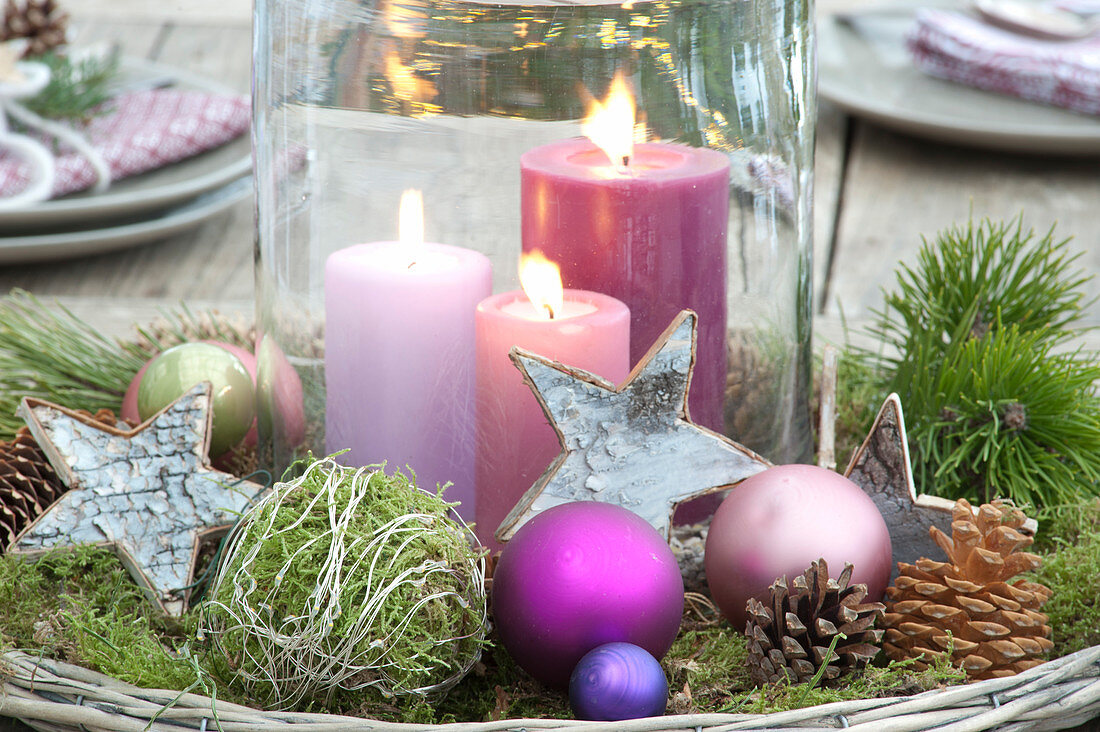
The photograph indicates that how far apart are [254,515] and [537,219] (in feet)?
0.54

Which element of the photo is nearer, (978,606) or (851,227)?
(978,606)

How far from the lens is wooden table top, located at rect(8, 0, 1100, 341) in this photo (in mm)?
912

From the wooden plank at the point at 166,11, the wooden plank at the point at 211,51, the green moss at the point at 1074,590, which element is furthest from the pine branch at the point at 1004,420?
the wooden plank at the point at 166,11

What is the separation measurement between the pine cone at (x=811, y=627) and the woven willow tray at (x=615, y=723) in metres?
0.03

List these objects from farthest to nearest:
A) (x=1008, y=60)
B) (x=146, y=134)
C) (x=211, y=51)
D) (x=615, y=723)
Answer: (x=211, y=51) → (x=1008, y=60) → (x=146, y=134) → (x=615, y=723)

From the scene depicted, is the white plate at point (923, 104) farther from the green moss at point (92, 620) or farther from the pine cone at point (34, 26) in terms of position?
the green moss at point (92, 620)

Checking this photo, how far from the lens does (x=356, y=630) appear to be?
1.19 ft

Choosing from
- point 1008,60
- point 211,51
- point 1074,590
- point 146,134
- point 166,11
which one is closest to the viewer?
point 1074,590

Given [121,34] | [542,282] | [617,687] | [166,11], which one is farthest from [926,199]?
[166,11]

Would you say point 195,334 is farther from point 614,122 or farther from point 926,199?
point 926,199

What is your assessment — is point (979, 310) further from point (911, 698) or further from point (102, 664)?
point (102, 664)

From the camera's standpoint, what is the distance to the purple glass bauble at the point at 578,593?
0.38 m

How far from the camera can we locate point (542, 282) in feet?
1.51

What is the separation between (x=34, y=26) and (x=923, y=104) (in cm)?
85
